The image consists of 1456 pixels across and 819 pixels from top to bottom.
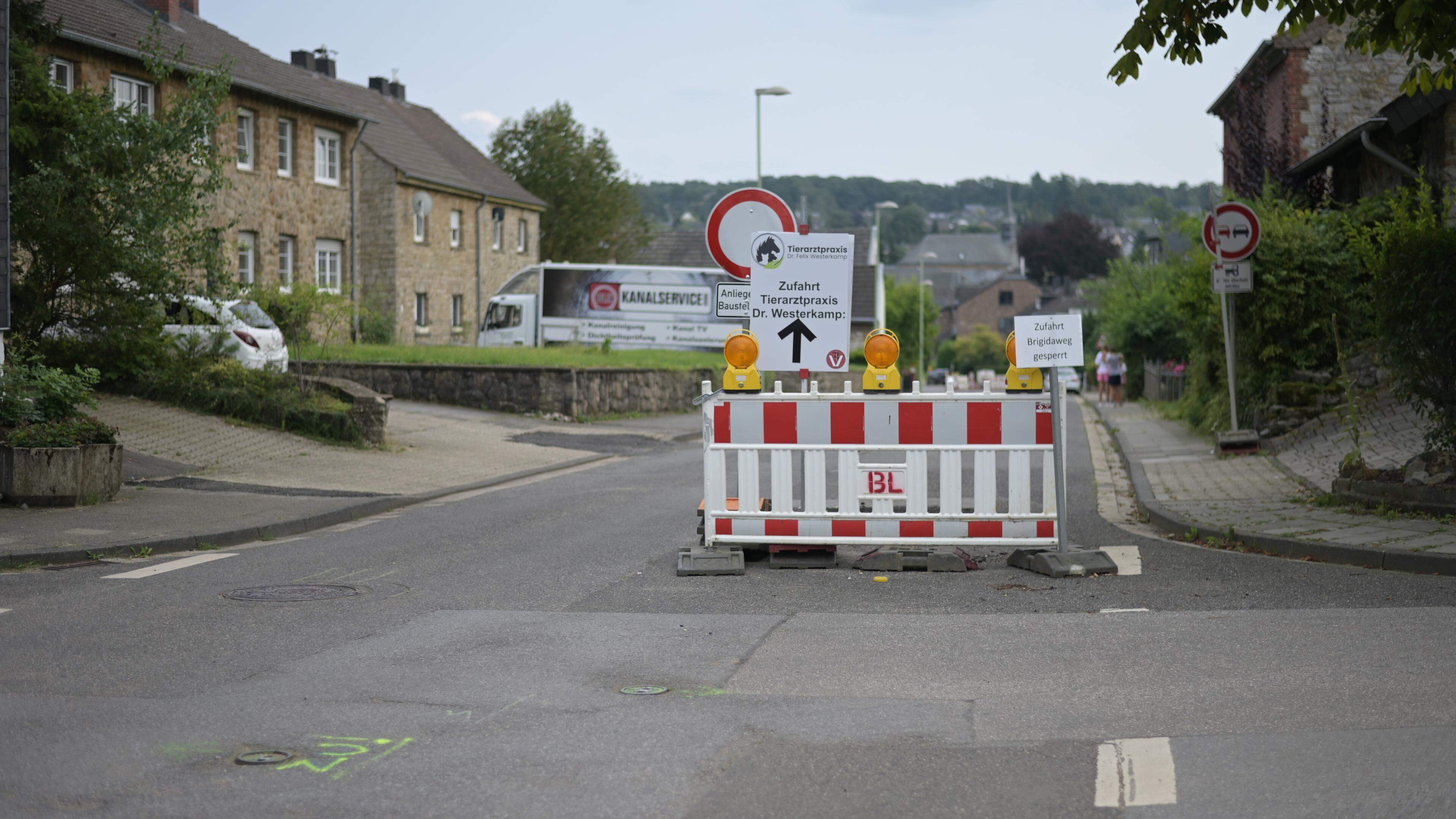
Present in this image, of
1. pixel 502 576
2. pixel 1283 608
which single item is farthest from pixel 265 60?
pixel 1283 608

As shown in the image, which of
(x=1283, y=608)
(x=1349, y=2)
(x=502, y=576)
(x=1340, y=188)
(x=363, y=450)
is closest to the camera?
(x=1283, y=608)

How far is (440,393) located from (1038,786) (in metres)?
23.4

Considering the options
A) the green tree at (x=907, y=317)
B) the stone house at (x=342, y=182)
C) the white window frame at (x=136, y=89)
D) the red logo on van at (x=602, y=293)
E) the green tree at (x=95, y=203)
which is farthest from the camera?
the green tree at (x=907, y=317)

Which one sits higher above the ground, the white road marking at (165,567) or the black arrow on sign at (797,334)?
the black arrow on sign at (797,334)

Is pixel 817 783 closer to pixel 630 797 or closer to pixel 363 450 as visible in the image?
pixel 630 797

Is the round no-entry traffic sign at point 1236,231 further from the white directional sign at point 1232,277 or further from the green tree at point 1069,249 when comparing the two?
the green tree at point 1069,249

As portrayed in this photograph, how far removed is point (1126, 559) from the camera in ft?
30.5

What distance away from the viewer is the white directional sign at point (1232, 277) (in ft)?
52.5

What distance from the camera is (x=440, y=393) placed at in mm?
26656

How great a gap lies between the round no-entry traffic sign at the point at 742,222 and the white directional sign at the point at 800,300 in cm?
47

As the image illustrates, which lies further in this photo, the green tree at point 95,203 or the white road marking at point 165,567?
the green tree at point 95,203

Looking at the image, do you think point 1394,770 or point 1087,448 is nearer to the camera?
point 1394,770

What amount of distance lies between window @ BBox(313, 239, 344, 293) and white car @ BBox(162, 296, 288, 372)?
53.0 ft

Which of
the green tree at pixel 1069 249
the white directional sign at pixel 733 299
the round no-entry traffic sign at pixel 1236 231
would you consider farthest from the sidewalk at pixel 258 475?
the green tree at pixel 1069 249
